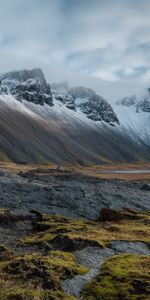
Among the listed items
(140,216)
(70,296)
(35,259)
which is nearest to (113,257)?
(35,259)

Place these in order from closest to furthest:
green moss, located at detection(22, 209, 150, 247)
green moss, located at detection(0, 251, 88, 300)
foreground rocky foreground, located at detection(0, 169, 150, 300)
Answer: green moss, located at detection(0, 251, 88, 300), foreground rocky foreground, located at detection(0, 169, 150, 300), green moss, located at detection(22, 209, 150, 247)

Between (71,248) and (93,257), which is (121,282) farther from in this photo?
(71,248)

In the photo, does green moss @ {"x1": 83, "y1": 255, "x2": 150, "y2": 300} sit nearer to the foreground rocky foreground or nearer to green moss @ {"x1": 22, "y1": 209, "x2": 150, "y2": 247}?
the foreground rocky foreground

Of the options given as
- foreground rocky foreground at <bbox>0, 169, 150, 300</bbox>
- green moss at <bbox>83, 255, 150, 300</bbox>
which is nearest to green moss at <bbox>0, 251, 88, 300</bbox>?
foreground rocky foreground at <bbox>0, 169, 150, 300</bbox>

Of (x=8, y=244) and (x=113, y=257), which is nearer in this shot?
(x=113, y=257)

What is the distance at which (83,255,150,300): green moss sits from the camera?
2905cm

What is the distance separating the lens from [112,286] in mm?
30891

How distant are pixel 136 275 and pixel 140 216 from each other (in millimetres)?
40188

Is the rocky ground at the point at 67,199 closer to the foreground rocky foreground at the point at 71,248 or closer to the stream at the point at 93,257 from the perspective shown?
the foreground rocky foreground at the point at 71,248

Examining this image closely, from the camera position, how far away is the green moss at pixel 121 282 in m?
29.0

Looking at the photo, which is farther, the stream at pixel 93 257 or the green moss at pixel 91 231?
the green moss at pixel 91 231

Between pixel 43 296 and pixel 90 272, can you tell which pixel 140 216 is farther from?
pixel 43 296

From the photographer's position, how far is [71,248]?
1713 inches

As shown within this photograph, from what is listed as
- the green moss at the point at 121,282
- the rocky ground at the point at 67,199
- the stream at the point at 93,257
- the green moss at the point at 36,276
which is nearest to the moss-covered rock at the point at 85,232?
the stream at the point at 93,257
